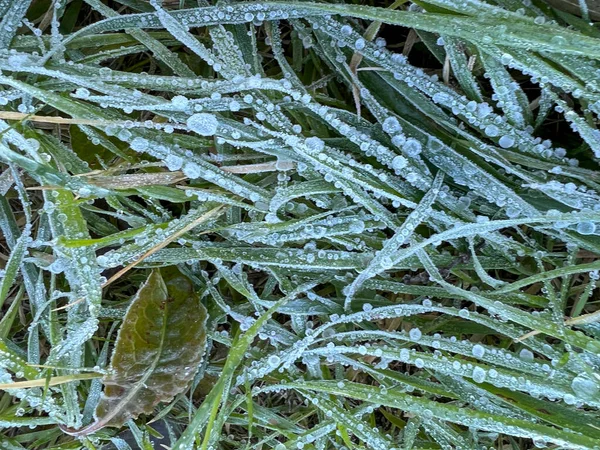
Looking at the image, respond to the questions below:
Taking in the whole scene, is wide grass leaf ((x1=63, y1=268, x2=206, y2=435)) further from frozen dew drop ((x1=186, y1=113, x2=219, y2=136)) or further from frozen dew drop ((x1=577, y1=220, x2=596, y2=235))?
frozen dew drop ((x1=577, y1=220, x2=596, y2=235))

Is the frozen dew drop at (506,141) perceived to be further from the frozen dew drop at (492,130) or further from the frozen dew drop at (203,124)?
the frozen dew drop at (203,124)

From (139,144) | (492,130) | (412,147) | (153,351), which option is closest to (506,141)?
(492,130)

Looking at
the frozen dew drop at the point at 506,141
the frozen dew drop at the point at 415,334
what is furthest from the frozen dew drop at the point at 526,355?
the frozen dew drop at the point at 506,141

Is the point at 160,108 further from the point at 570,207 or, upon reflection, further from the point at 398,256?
the point at 570,207

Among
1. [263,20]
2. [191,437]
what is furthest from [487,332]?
[263,20]

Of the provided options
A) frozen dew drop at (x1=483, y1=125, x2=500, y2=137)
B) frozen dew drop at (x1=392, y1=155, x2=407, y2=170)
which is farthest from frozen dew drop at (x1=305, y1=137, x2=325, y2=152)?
frozen dew drop at (x1=483, y1=125, x2=500, y2=137)

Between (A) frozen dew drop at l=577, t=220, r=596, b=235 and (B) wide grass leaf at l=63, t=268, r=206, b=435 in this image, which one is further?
(B) wide grass leaf at l=63, t=268, r=206, b=435

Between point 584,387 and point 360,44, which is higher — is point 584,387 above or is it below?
below

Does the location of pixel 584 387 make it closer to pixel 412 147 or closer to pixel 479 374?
pixel 479 374
